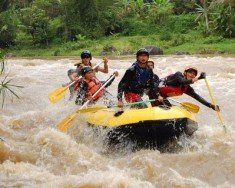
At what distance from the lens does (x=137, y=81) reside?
708 centimetres

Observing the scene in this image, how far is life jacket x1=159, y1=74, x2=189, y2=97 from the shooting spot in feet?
24.1

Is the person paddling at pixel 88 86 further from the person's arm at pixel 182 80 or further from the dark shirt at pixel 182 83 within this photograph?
the person's arm at pixel 182 80

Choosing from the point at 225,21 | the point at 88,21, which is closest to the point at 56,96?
the point at 225,21

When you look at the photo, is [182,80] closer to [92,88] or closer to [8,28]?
[92,88]

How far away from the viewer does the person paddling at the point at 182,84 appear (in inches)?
279

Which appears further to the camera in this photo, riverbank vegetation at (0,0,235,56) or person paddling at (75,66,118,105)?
riverbank vegetation at (0,0,235,56)

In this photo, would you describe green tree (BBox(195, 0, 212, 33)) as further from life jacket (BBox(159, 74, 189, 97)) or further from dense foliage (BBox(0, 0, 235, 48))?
life jacket (BBox(159, 74, 189, 97))

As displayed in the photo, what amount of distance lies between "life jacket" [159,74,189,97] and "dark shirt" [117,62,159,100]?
313 mm

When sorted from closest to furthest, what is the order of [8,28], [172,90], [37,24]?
[172,90], [37,24], [8,28]

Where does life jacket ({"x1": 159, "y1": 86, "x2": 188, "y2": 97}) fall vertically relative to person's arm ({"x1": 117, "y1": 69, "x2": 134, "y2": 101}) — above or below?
below

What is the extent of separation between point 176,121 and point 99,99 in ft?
7.04

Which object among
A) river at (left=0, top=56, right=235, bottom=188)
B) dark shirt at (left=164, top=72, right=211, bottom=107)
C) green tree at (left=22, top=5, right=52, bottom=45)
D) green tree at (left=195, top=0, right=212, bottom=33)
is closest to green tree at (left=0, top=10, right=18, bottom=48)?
green tree at (left=22, top=5, right=52, bottom=45)

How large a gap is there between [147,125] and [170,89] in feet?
4.12

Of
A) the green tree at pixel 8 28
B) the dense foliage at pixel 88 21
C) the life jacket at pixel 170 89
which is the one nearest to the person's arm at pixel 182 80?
the life jacket at pixel 170 89
